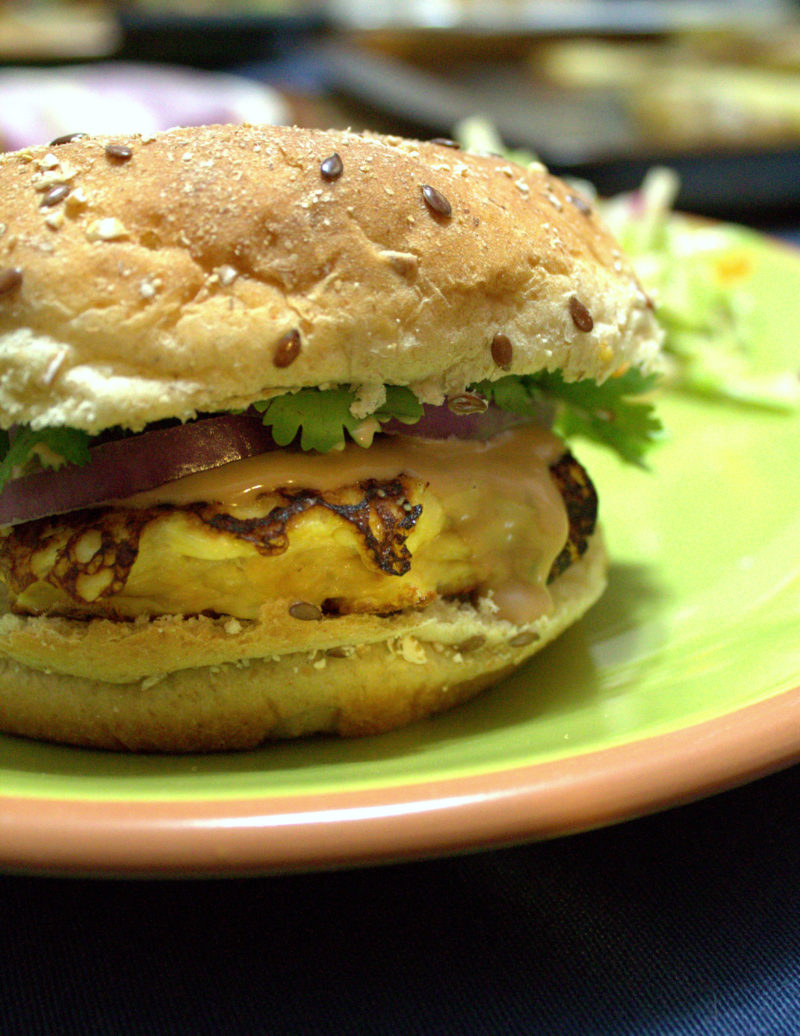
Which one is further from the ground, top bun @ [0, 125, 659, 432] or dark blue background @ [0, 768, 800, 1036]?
top bun @ [0, 125, 659, 432]

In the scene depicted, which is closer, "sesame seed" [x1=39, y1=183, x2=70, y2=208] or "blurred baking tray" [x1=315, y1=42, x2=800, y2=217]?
"sesame seed" [x1=39, y1=183, x2=70, y2=208]

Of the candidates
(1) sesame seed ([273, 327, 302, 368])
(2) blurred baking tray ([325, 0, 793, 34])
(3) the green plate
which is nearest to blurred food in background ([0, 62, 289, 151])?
(2) blurred baking tray ([325, 0, 793, 34])

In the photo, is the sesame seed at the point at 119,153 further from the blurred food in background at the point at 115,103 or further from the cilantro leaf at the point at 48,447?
the blurred food in background at the point at 115,103

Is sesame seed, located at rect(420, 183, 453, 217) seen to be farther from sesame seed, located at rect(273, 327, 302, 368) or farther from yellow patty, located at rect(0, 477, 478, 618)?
yellow patty, located at rect(0, 477, 478, 618)

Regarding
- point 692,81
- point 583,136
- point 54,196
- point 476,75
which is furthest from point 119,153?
point 476,75

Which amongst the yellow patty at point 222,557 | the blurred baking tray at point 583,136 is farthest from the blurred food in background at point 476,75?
the yellow patty at point 222,557

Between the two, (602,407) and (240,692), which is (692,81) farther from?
(240,692)

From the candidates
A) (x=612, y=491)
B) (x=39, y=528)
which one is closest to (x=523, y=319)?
(x=39, y=528)

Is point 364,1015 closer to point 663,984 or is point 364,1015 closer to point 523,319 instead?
point 663,984
